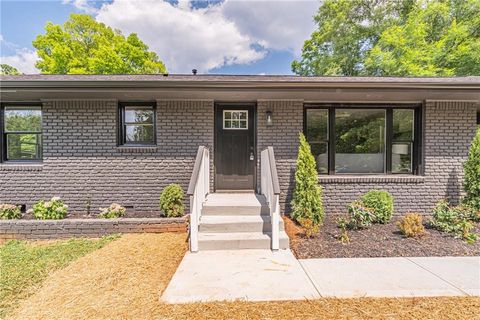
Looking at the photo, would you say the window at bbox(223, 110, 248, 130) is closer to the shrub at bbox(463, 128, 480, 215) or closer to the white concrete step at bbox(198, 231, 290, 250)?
the white concrete step at bbox(198, 231, 290, 250)

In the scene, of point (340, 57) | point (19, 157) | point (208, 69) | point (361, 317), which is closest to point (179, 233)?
point (361, 317)

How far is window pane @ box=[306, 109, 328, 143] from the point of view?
5.73 metres

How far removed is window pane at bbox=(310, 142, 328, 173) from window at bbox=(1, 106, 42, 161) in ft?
21.7

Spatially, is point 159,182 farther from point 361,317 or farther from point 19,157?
point 361,317

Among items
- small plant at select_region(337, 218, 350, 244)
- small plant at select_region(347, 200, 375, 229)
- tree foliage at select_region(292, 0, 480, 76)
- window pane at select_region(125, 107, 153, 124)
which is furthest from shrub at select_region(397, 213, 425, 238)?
tree foliage at select_region(292, 0, 480, 76)

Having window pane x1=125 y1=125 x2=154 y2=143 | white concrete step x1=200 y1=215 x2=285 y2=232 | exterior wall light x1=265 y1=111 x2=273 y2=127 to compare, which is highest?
exterior wall light x1=265 y1=111 x2=273 y2=127

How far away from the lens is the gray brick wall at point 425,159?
5512mm

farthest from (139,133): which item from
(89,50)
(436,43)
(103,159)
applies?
(89,50)

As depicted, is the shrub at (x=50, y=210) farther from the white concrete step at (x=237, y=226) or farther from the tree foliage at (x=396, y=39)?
the tree foliage at (x=396, y=39)

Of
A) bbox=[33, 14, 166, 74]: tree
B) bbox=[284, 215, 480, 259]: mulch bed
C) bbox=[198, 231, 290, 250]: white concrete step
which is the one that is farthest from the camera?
bbox=[33, 14, 166, 74]: tree

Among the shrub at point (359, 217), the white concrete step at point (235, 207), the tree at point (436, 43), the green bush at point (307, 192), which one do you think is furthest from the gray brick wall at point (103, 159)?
the tree at point (436, 43)

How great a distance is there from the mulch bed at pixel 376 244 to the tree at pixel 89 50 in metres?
18.9

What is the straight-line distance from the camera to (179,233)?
4.78m

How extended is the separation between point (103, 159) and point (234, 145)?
309 centimetres
